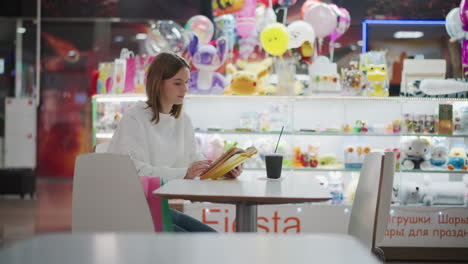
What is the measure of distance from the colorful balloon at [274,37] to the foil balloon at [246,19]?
8.9 inches

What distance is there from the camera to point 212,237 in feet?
2.72

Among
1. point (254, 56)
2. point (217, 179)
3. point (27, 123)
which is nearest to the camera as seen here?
point (217, 179)

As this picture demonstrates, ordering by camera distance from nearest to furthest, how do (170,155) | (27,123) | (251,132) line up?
(170,155) → (251,132) → (27,123)

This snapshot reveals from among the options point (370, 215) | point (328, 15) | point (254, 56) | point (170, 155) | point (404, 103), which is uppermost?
point (328, 15)

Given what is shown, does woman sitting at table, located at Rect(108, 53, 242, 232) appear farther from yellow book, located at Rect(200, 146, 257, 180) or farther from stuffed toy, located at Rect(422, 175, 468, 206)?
stuffed toy, located at Rect(422, 175, 468, 206)

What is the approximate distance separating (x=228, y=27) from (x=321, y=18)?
2.75ft

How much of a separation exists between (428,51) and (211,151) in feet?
7.90

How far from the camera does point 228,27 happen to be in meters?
5.58

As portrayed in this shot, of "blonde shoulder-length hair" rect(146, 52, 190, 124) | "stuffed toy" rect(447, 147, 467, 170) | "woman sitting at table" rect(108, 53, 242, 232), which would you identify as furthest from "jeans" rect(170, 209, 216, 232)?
"stuffed toy" rect(447, 147, 467, 170)

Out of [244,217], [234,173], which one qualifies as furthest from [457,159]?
[244,217]

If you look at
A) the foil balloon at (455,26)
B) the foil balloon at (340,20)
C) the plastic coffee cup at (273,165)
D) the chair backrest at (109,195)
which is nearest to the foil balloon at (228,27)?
the foil balloon at (340,20)

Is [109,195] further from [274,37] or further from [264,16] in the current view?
[264,16]

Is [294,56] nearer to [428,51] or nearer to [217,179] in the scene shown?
[428,51]

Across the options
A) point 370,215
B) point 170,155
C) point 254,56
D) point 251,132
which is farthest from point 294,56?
point 370,215
